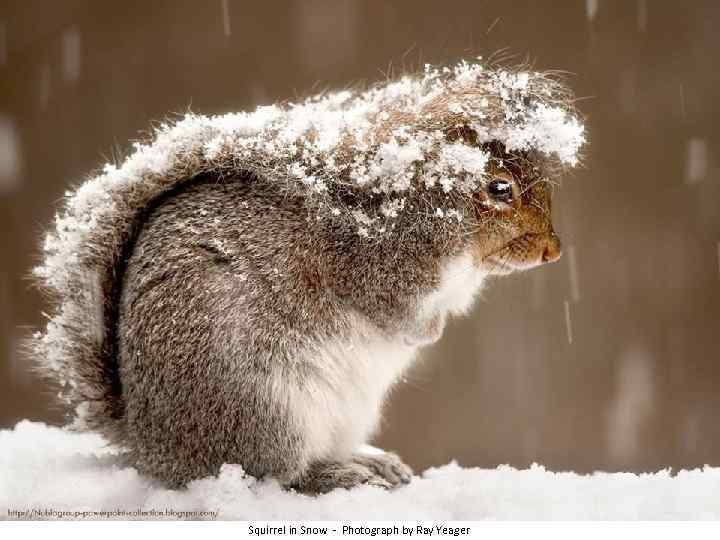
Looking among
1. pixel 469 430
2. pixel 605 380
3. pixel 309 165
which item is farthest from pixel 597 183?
pixel 309 165

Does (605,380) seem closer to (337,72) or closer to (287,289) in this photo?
(337,72)

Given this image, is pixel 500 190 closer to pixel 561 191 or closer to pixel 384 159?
pixel 384 159

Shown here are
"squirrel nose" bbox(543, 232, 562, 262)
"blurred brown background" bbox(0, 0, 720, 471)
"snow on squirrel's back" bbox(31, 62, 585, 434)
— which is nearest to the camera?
"snow on squirrel's back" bbox(31, 62, 585, 434)

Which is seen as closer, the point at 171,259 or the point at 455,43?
the point at 171,259

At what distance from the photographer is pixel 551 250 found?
193 cm

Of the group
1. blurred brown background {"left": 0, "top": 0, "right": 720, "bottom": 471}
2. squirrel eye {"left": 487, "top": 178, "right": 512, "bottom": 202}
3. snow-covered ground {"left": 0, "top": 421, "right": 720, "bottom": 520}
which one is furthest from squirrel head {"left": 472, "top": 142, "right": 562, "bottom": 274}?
snow-covered ground {"left": 0, "top": 421, "right": 720, "bottom": 520}

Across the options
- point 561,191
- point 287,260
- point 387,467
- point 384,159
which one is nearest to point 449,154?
point 384,159

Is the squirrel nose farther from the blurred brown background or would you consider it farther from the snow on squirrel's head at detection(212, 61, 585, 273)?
the blurred brown background

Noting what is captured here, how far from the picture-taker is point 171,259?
1.75 meters

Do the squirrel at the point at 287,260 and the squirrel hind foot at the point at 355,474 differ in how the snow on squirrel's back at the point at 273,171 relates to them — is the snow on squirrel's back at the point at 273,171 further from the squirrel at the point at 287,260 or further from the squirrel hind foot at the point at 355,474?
the squirrel hind foot at the point at 355,474

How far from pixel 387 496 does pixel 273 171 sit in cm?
71

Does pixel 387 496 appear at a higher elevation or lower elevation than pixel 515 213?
lower

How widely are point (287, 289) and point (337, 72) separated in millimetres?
992

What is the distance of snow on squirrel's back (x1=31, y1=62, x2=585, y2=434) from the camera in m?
1.83
